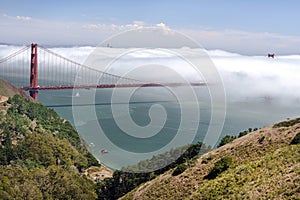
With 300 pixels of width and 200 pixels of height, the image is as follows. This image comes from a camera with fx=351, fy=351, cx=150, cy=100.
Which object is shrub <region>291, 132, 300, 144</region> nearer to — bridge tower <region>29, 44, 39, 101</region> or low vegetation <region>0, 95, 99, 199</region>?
low vegetation <region>0, 95, 99, 199</region>

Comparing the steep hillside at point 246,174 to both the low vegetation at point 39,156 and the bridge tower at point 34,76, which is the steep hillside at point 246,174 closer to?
the low vegetation at point 39,156

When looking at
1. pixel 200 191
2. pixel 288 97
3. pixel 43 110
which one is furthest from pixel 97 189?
pixel 288 97

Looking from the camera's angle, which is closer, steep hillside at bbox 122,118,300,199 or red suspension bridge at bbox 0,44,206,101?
steep hillside at bbox 122,118,300,199

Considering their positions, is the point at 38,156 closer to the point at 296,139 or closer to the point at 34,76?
the point at 296,139

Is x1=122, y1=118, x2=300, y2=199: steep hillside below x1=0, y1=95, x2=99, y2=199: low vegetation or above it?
above

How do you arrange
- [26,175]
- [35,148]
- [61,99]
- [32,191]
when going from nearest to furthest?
[32,191] → [26,175] → [35,148] → [61,99]

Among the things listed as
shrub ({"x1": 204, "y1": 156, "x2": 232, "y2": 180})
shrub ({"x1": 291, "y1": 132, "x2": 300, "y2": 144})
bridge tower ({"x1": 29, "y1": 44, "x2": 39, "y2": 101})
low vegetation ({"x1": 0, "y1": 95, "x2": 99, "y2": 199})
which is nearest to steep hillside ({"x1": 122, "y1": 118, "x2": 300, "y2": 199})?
shrub ({"x1": 204, "y1": 156, "x2": 232, "y2": 180})

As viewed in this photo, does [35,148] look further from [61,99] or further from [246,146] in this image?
[61,99]

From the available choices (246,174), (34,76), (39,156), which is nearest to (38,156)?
(39,156)
